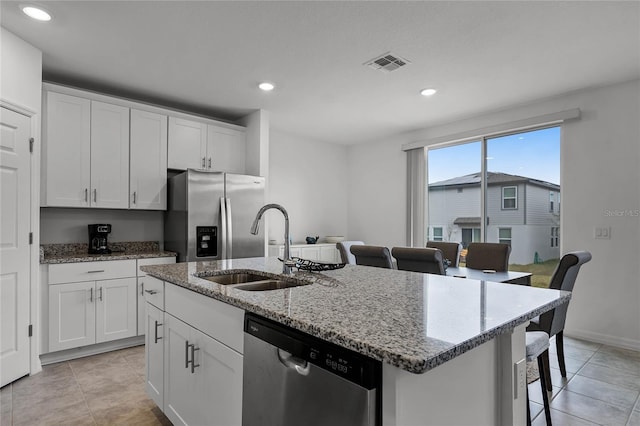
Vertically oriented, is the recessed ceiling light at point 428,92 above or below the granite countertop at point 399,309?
above

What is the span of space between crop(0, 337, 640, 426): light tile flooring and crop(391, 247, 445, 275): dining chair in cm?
103

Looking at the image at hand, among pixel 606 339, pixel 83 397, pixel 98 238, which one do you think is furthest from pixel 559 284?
pixel 98 238

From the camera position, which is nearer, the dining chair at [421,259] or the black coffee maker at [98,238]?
the dining chair at [421,259]

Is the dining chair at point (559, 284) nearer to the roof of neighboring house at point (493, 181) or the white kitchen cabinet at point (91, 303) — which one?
the roof of neighboring house at point (493, 181)

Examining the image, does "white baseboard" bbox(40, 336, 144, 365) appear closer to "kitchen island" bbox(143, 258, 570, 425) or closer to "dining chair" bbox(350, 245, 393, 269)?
"kitchen island" bbox(143, 258, 570, 425)

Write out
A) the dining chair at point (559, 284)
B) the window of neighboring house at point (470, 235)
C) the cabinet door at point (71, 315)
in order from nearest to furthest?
1. the dining chair at point (559, 284)
2. the cabinet door at point (71, 315)
3. the window of neighboring house at point (470, 235)

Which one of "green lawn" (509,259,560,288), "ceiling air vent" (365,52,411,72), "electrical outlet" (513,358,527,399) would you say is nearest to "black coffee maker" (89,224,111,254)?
"ceiling air vent" (365,52,411,72)

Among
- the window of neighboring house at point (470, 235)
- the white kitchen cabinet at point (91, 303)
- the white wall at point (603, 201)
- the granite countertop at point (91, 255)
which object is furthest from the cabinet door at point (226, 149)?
the white wall at point (603, 201)

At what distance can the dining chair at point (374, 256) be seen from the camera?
297 cm

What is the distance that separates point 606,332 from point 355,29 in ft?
12.0

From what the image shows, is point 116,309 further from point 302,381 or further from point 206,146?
point 302,381

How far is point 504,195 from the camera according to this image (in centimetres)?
435

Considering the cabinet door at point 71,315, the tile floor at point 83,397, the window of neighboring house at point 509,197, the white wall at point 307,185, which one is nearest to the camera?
the tile floor at point 83,397

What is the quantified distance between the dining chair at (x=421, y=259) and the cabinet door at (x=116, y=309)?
2.49 metres
